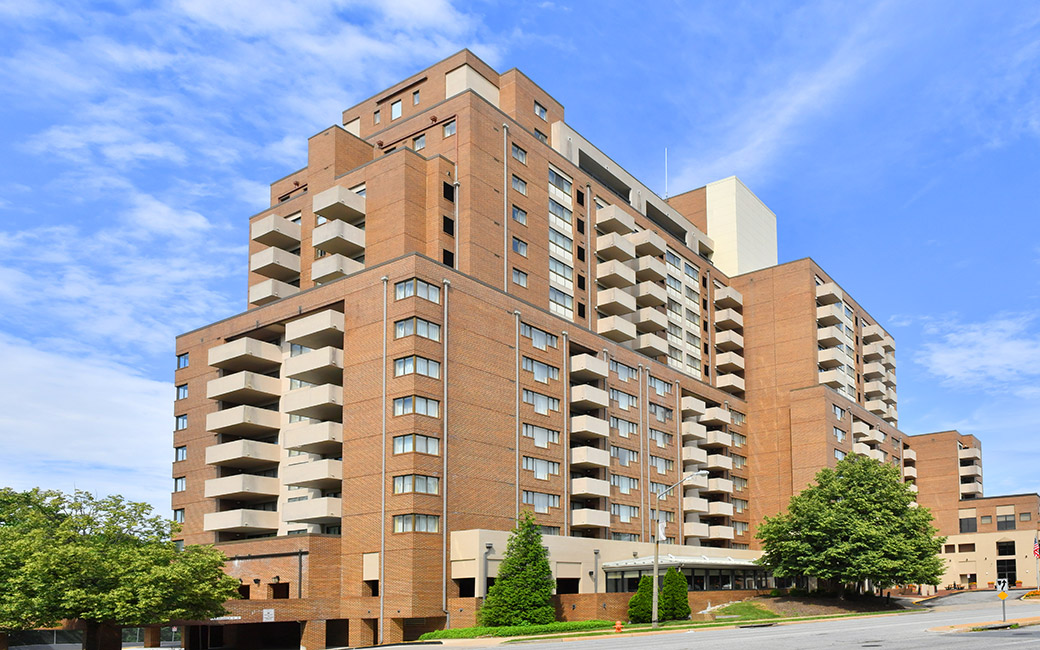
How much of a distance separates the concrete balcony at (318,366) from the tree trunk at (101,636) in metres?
21.3

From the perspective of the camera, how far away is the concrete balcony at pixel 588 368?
81.7 m

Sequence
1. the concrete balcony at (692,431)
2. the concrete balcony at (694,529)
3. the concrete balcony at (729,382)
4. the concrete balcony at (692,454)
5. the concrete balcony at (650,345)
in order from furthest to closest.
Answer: the concrete balcony at (729,382) < the concrete balcony at (692,431) < the concrete balcony at (650,345) < the concrete balcony at (692,454) < the concrete balcony at (694,529)

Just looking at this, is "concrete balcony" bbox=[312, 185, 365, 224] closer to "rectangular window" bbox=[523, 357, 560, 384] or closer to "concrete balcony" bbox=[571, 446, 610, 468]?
"rectangular window" bbox=[523, 357, 560, 384]

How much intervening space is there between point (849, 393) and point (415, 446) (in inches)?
3004

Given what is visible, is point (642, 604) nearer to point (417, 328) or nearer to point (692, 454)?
point (417, 328)

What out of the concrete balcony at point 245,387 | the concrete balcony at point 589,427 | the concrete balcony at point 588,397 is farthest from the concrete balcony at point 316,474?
the concrete balcony at point 588,397

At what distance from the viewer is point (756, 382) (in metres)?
116

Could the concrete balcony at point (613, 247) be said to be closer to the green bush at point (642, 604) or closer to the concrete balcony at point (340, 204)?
the concrete balcony at point (340, 204)

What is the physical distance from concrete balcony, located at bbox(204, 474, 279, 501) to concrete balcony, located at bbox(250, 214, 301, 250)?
2133cm

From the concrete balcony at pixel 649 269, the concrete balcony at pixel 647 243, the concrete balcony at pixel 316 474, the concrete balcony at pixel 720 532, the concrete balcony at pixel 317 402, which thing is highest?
the concrete balcony at pixel 647 243

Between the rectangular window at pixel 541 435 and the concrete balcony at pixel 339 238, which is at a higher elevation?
the concrete balcony at pixel 339 238

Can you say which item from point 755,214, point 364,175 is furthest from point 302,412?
point 755,214

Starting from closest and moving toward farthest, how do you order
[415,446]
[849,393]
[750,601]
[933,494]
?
→ 1. [415,446]
2. [750,601]
3. [849,393]
4. [933,494]

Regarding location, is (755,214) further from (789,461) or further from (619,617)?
(619,617)
